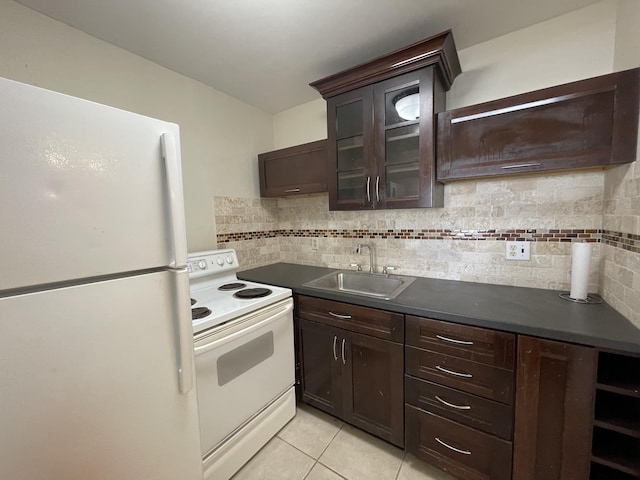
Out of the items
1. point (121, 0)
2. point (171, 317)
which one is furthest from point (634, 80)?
point (121, 0)

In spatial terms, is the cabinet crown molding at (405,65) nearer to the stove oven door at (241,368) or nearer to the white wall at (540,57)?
the white wall at (540,57)

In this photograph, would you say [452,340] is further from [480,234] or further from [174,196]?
[174,196]

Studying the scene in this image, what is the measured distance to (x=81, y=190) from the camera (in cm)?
71

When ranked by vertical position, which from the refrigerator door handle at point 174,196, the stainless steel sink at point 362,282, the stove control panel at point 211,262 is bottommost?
the stainless steel sink at point 362,282

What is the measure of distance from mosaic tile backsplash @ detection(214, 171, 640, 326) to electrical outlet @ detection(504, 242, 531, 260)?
0.09ft

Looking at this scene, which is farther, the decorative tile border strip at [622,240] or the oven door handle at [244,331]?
the oven door handle at [244,331]

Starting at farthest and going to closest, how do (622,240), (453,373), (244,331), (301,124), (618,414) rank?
(301,124)
(244,331)
(453,373)
(622,240)
(618,414)

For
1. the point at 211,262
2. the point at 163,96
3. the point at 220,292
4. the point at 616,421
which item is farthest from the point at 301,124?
the point at 616,421

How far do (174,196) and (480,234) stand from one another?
67.8 inches

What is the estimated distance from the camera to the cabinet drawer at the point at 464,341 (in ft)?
3.60

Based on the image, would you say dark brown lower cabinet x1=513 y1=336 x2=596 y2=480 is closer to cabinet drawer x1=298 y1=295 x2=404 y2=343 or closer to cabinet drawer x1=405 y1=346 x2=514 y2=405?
cabinet drawer x1=405 y1=346 x2=514 y2=405

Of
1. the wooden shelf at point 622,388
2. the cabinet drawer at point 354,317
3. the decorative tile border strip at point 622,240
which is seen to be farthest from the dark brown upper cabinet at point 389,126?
the wooden shelf at point 622,388

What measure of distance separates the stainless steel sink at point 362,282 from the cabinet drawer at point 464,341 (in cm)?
48

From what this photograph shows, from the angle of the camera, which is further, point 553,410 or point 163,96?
point 163,96
